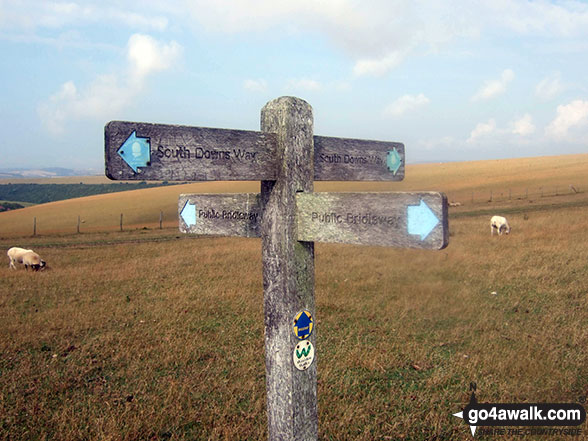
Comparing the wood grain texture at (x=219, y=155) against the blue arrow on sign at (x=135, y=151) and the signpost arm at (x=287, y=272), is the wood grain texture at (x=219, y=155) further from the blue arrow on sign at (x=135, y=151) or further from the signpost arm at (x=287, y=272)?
the signpost arm at (x=287, y=272)

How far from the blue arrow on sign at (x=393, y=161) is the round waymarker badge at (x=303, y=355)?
152 cm

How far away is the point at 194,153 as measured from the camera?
104 inches

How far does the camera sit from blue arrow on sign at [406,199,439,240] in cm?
224

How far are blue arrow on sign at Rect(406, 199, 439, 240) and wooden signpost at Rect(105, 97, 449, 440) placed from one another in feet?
0.05

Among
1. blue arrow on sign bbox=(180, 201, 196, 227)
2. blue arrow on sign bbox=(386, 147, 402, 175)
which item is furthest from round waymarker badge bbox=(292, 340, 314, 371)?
blue arrow on sign bbox=(386, 147, 402, 175)

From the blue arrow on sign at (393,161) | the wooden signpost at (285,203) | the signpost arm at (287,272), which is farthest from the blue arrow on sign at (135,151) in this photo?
the blue arrow on sign at (393,161)

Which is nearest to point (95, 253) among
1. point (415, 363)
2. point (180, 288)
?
point (180, 288)

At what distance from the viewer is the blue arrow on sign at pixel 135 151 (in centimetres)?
241

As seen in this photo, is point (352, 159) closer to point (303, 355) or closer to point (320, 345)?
point (303, 355)

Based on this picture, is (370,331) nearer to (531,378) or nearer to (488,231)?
(531,378)

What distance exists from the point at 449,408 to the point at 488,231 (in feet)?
53.0

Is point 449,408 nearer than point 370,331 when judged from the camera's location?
Yes

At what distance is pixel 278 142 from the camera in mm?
2930

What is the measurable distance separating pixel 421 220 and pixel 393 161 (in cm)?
129
